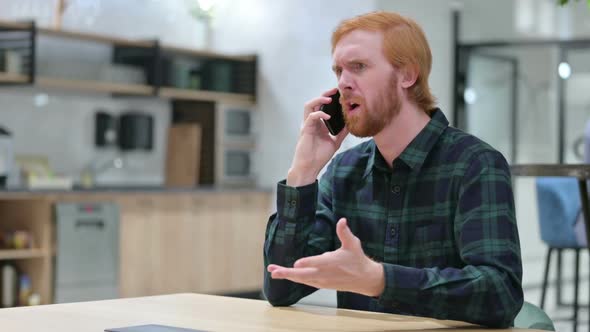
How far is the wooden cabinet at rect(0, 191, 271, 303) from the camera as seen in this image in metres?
6.30

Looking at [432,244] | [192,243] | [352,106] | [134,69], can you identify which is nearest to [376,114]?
[352,106]

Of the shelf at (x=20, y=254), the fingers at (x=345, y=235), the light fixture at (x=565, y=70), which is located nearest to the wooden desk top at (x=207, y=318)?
the fingers at (x=345, y=235)

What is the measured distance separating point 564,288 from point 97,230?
3323 mm

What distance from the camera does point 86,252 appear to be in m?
6.43

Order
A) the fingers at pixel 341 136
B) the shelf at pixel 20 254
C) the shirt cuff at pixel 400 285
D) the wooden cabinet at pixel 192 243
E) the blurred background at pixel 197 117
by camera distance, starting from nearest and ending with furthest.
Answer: the shirt cuff at pixel 400 285, the fingers at pixel 341 136, the shelf at pixel 20 254, the blurred background at pixel 197 117, the wooden cabinet at pixel 192 243

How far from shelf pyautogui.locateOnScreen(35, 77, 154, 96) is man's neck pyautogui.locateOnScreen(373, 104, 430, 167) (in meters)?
5.15

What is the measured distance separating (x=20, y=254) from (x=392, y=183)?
4.67 metres

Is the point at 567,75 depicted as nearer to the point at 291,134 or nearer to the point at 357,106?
the point at 291,134

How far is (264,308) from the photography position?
5.56 feet

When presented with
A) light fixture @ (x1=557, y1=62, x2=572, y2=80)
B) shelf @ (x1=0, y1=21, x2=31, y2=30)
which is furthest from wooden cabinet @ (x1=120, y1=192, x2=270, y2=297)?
light fixture @ (x1=557, y1=62, x2=572, y2=80)

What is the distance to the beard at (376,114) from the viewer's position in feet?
6.11

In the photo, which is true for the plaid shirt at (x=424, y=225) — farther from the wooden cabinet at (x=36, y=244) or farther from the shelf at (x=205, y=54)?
the shelf at (x=205, y=54)

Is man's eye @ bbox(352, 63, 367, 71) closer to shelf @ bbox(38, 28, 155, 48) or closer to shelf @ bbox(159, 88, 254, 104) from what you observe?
shelf @ bbox(38, 28, 155, 48)

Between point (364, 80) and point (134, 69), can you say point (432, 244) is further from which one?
point (134, 69)
